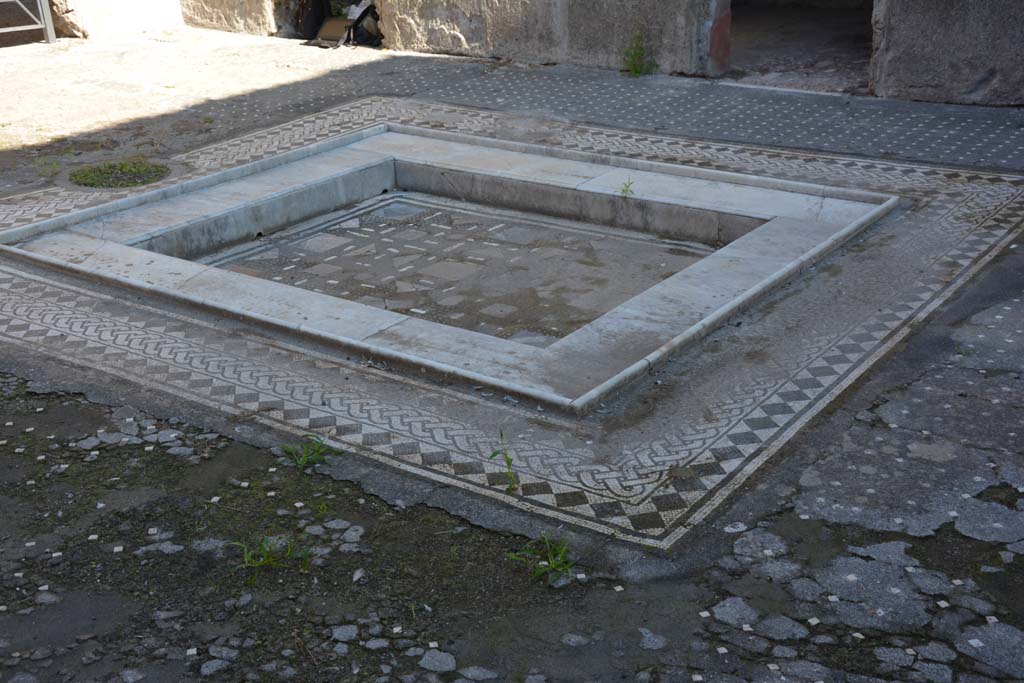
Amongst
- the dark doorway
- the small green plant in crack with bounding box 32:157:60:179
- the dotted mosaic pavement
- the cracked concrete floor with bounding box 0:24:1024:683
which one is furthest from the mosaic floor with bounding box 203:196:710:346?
the dark doorway

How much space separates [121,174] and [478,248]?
7.64 feet

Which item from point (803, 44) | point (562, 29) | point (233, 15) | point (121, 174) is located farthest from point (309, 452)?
point (233, 15)

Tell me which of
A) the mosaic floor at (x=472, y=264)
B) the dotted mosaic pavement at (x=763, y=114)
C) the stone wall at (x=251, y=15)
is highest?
the stone wall at (x=251, y=15)

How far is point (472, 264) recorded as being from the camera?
18.0 ft

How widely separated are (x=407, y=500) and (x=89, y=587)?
90 centimetres

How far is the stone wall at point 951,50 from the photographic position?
716 cm

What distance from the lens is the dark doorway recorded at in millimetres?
8305

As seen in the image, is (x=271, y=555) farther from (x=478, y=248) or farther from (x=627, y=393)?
(x=478, y=248)

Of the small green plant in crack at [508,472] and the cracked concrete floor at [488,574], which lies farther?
the small green plant in crack at [508,472]

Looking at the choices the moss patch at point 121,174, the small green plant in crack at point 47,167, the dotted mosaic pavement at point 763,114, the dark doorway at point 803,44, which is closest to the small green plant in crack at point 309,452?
the moss patch at point 121,174

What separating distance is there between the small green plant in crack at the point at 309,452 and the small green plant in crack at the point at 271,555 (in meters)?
0.39

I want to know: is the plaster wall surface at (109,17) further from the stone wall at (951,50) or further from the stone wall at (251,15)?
the stone wall at (951,50)

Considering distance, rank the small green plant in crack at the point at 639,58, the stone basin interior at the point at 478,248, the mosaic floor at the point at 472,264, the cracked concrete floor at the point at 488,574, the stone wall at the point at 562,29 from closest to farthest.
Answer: the cracked concrete floor at the point at 488,574 < the stone basin interior at the point at 478,248 < the mosaic floor at the point at 472,264 < the stone wall at the point at 562,29 < the small green plant in crack at the point at 639,58

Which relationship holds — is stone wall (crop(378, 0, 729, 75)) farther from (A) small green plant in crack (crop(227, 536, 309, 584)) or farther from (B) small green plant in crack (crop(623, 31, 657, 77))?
(A) small green plant in crack (crop(227, 536, 309, 584))
